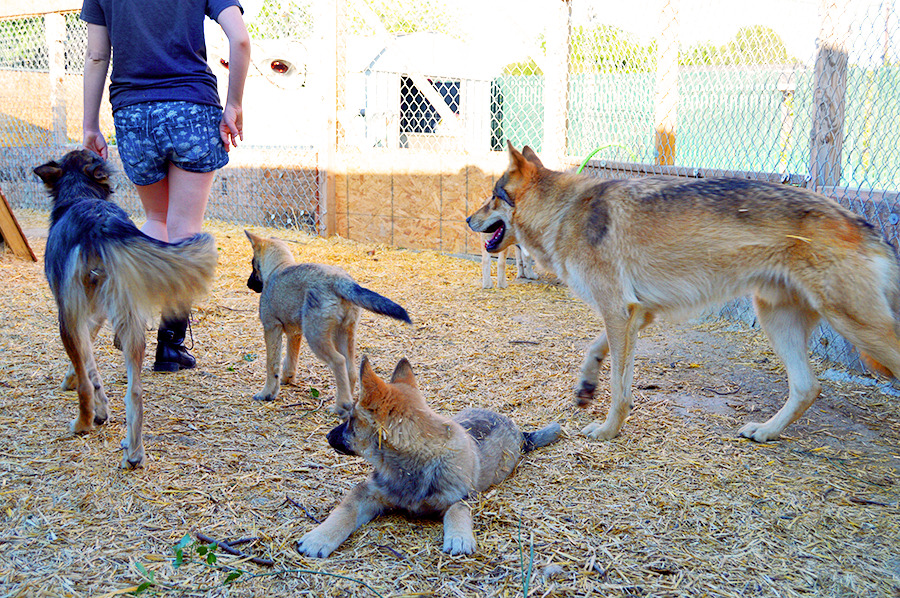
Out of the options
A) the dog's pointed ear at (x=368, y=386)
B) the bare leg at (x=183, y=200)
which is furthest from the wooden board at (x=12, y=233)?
the dog's pointed ear at (x=368, y=386)

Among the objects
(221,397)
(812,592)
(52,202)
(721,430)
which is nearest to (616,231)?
(721,430)

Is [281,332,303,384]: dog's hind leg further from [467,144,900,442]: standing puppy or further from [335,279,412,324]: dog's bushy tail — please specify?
[467,144,900,442]: standing puppy

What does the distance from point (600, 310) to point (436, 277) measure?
4.38m

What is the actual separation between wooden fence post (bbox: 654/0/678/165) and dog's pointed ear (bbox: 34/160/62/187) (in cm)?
552

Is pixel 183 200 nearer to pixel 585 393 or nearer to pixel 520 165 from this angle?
pixel 520 165

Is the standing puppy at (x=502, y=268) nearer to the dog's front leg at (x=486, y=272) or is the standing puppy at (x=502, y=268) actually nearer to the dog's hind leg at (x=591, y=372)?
the dog's front leg at (x=486, y=272)

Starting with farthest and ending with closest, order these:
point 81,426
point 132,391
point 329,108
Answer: point 329,108 < point 81,426 < point 132,391

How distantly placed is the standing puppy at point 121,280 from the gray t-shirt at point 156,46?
0.87m

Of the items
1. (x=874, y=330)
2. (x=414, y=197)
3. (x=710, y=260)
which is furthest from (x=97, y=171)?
(x=414, y=197)

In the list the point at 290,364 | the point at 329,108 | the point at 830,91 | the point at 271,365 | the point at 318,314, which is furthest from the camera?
the point at 329,108

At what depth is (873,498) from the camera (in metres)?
3.03

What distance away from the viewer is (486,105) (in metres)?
11.1

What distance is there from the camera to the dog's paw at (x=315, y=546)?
245cm

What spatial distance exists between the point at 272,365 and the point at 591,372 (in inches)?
77.3
